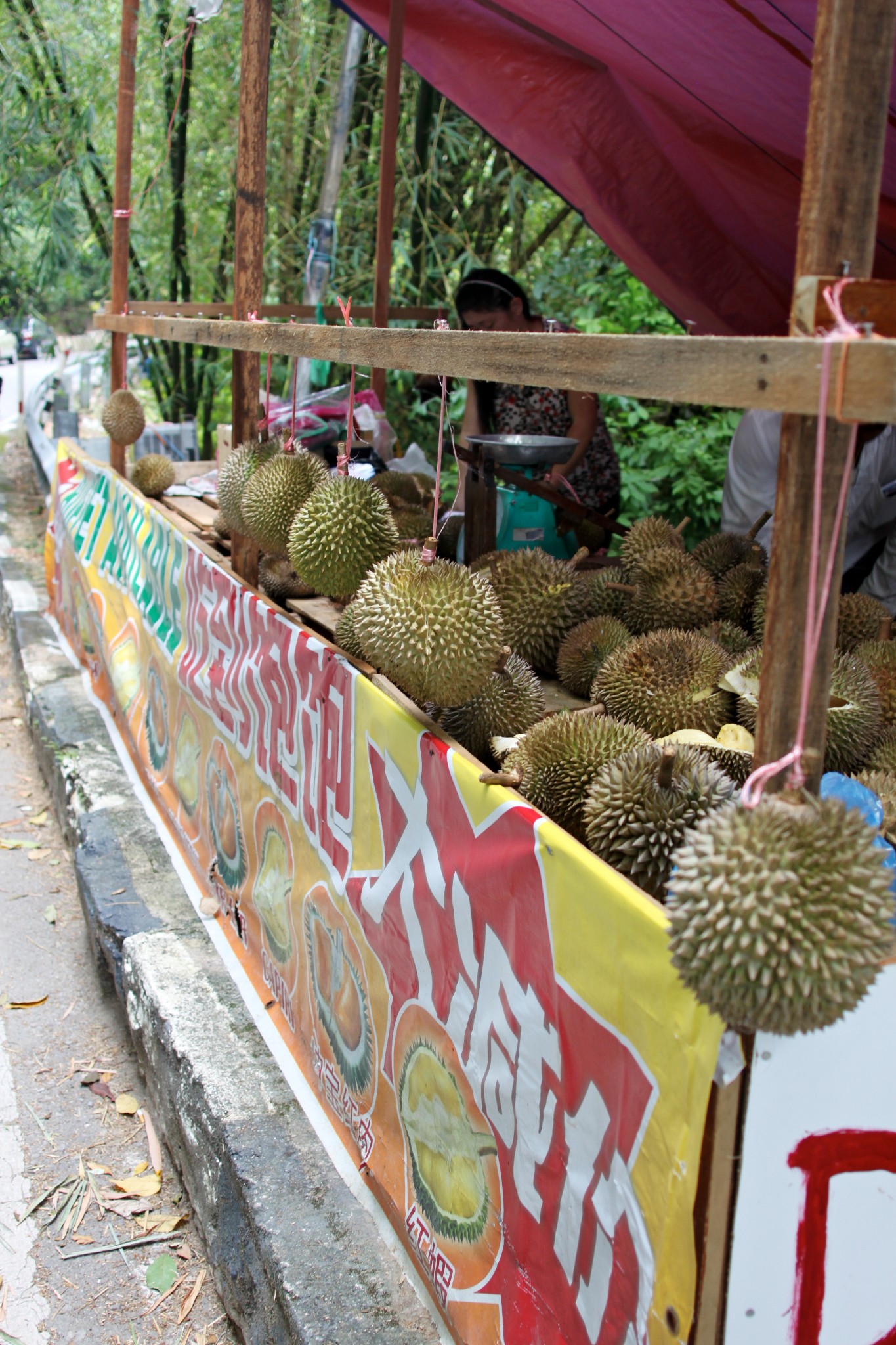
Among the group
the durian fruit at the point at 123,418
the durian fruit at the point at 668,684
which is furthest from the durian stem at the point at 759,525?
the durian fruit at the point at 123,418

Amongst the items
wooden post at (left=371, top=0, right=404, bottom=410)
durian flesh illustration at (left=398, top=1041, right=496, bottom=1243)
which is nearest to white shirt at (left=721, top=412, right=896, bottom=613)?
wooden post at (left=371, top=0, right=404, bottom=410)

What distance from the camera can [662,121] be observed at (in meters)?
3.95

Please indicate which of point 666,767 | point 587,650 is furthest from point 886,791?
point 587,650

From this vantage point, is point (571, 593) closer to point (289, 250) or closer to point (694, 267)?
point (694, 267)

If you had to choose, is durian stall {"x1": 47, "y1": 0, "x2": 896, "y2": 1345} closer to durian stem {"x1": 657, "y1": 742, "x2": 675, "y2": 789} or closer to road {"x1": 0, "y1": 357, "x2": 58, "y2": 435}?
durian stem {"x1": 657, "y1": 742, "x2": 675, "y2": 789}

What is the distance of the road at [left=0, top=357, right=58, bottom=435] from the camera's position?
15.3 meters

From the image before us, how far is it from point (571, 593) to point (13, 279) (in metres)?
10.9

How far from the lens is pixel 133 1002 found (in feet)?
9.28

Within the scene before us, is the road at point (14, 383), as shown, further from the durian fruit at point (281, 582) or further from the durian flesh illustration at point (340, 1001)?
the durian flesh illustration at point (340, 1001)

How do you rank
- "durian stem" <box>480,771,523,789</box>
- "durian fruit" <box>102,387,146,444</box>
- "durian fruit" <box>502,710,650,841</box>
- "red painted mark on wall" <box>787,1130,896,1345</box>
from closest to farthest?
"red painted mark on wall" <box>787,1130,896,1345</box>, "durian stem" <box>480,771,523,789</box>, "durian fruit" <box>502,710,650,841</box>, "durian fruit" <box>102,387,146,444</box>

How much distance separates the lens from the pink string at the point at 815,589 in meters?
0.96

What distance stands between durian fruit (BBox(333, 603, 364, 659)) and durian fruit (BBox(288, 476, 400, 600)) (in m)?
0.07

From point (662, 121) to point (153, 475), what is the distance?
96.9 inches

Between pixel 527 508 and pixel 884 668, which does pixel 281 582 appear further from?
pixel 884 668
